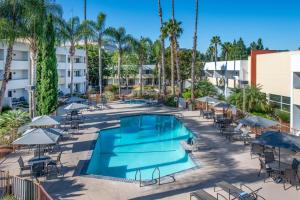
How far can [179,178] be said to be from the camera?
44.2ft

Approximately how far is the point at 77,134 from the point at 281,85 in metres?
22.2

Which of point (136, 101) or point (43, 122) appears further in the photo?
point (136, 101)

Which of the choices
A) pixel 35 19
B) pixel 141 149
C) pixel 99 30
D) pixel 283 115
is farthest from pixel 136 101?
pixel 141 149

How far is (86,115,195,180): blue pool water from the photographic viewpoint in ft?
55.2

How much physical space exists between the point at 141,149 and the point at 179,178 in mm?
8087

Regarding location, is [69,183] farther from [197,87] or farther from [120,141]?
[197,87]

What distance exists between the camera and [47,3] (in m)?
27.8

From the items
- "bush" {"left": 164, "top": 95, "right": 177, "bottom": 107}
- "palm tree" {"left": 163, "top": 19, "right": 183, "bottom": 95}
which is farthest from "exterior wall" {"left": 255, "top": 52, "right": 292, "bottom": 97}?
"palm tree" {"left": 163, "top": 19, "right": 183, "bottom": 95}

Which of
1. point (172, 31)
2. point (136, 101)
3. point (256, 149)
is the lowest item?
point (256, 149)

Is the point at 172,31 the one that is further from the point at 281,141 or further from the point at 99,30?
the point at 281,141

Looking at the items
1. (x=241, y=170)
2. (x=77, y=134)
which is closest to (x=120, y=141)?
(x=77, y=134)

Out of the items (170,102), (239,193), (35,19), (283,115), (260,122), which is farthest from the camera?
(170,102)

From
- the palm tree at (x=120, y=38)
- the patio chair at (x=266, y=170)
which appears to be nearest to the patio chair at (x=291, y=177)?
the patio chair at (x=266, y=170)

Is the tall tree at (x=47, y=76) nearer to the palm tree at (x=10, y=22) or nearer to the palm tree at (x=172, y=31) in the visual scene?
the palm tree at (x=10, y=22)
